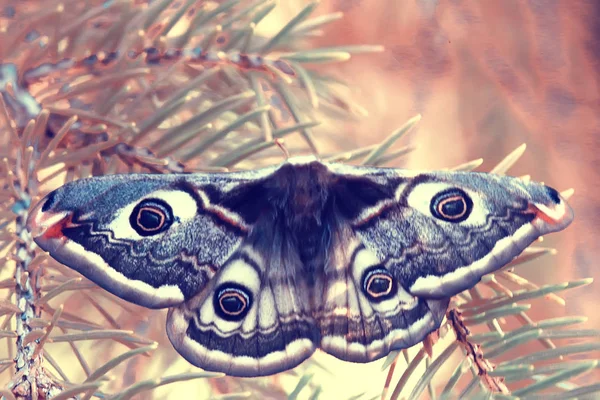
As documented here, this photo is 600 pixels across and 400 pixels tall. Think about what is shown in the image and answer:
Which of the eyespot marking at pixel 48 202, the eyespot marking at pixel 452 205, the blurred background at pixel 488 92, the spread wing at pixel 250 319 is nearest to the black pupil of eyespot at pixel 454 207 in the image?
the eyespot marking at pixel 452 205

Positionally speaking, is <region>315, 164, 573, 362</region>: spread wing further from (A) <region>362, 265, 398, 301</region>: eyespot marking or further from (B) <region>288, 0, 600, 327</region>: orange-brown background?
(B) <region>288, 0, 600, 327</region>: orange-brown background

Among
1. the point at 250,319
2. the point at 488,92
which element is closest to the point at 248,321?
the point at 250,319

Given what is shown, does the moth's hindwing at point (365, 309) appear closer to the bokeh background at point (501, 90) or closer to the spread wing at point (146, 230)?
the spread wing at point (146, 230)

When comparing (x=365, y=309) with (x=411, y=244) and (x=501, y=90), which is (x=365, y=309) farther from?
(x=501, y=90)

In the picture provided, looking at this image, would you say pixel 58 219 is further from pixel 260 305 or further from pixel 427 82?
pixel 427 82

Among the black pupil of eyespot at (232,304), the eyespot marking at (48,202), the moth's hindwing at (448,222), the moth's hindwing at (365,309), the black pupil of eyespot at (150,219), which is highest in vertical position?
the moth's hindwing at (448,222)

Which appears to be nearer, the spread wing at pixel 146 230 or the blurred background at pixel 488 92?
the spread wing at pixel 146 230

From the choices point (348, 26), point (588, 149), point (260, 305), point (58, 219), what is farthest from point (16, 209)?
point (588, 149)
